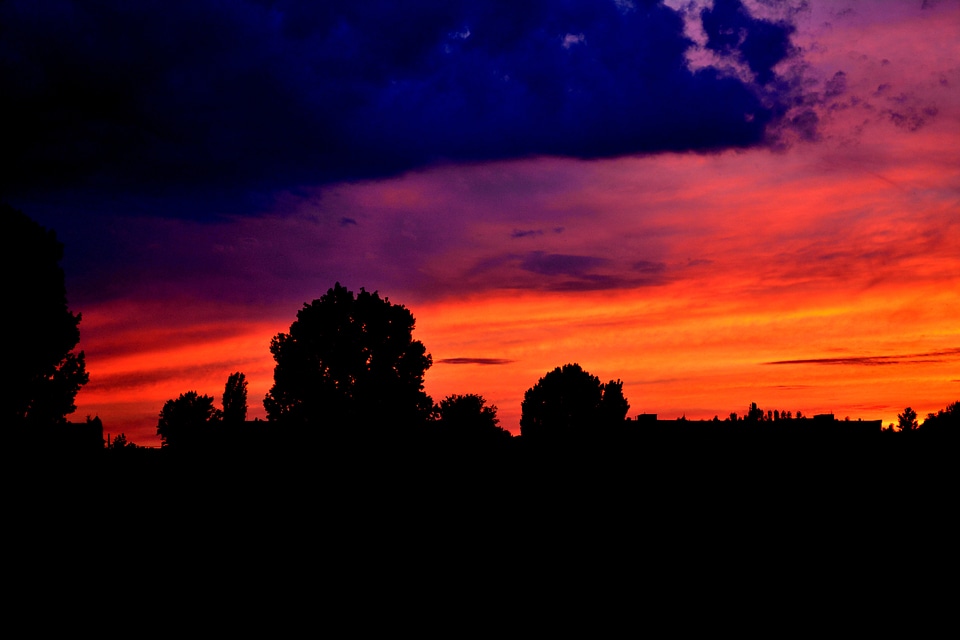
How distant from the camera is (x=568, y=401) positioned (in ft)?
277

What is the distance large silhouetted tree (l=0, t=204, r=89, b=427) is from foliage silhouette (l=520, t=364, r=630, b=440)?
50.5 metres

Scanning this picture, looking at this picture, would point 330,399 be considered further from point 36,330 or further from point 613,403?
point 613,403

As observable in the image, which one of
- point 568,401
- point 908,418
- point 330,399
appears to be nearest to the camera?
point 330,399

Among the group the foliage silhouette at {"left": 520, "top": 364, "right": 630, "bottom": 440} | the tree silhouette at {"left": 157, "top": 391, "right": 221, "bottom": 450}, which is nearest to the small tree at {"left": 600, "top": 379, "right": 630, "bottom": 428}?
the foliage silhouette at {"left": 520, "top": 364, "right": 630, "bottom": 440}

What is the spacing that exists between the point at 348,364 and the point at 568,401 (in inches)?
1288

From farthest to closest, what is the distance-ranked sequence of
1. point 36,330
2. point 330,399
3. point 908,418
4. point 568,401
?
1. point 908,418
2. point 568,401
3. point 330,399
4. point 36,330

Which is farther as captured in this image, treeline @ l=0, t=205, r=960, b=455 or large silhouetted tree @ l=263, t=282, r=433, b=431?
large silhouetted tree @ l=263, t=282, r=433, b=431

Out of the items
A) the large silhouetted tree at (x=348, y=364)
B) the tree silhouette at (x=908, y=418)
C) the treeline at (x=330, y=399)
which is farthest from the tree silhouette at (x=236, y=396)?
the tree silhouette at (x=908, y=418)

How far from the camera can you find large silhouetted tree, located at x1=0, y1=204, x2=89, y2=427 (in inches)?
1612

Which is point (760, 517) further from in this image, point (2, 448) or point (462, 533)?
point (2, 448)

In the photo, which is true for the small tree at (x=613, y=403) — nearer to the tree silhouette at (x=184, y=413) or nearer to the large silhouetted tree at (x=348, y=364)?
the large silhouetted tree at (x=348, y=364)

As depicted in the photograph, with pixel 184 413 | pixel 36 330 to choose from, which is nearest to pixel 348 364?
pixel 36 330

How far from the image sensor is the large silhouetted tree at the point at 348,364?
5784 cm

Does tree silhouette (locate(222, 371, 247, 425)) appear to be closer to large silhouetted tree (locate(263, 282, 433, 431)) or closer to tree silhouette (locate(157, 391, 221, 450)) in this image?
tree silhouette (locate(157, 391, 221, 450))
